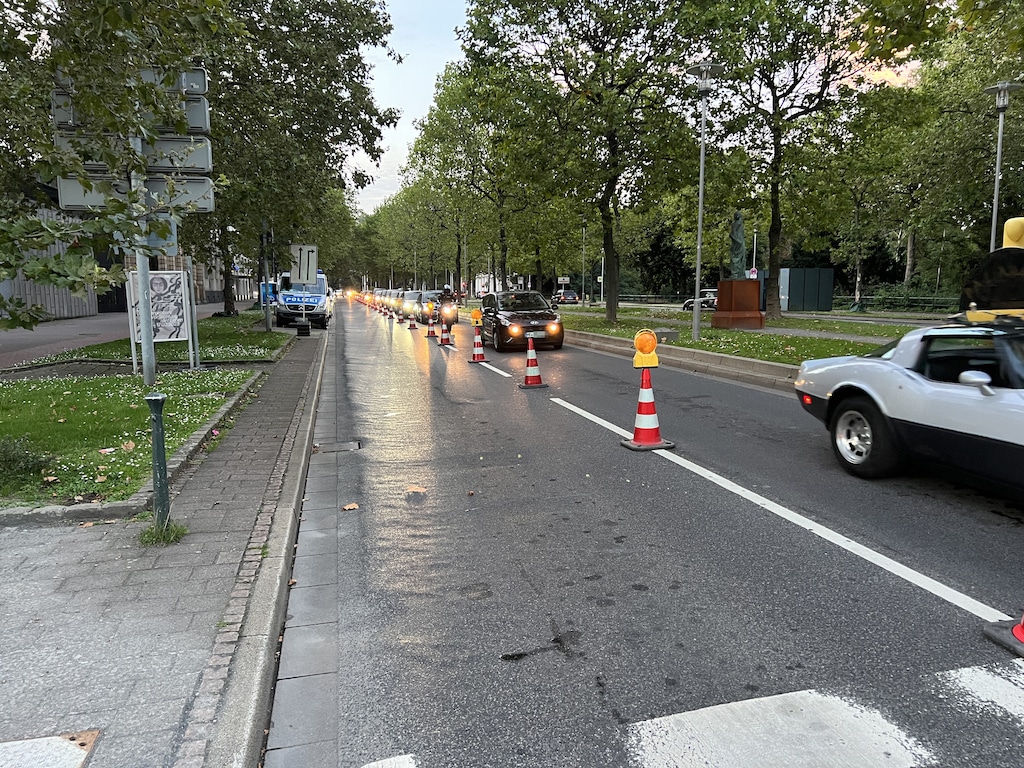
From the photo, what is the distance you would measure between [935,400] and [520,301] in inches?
595

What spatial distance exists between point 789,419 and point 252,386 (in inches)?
326

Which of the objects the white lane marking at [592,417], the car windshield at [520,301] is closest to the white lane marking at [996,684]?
the white lane marking at [592,417]

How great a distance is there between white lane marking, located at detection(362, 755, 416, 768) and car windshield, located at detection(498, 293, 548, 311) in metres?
17.3

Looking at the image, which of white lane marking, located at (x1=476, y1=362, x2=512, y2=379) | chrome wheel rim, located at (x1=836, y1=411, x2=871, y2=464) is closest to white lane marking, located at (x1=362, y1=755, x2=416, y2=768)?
chrome wheel rim, located at (x1=836, y1=411, x2=871, y2=464)

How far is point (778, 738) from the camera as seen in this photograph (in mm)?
2660

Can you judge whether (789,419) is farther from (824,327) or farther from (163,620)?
(824,327)

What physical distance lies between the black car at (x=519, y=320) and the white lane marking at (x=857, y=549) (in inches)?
474

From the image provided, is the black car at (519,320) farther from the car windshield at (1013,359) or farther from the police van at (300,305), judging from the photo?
the car windshield at (1013,359)

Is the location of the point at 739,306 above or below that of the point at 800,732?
above

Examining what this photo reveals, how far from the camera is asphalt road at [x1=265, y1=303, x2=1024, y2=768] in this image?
8.84 feet

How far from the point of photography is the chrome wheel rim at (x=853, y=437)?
20.0 ft

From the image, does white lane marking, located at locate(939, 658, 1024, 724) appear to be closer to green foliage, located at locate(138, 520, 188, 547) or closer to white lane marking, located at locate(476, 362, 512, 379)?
green foliage, located at locate(138, 520, 188, 547)

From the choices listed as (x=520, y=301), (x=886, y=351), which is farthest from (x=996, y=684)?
(x=520, y=301)

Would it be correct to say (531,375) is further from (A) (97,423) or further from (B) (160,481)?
(B) (160,481)
